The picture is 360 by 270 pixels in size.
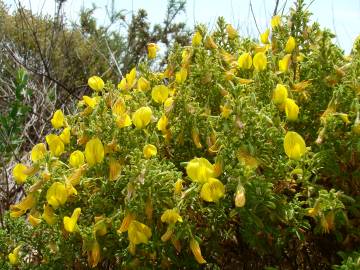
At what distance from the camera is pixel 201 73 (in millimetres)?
1909

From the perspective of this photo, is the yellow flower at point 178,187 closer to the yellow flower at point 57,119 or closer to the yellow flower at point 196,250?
the yellow flower at point 196,250

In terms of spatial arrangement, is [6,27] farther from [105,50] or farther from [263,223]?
[263,223]

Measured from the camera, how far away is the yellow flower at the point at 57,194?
1763 mm

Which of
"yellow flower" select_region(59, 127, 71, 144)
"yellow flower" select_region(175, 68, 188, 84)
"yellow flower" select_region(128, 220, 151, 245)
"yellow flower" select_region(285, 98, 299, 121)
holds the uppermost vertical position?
"yellow flower" select_region(175, 68, 188, 84)

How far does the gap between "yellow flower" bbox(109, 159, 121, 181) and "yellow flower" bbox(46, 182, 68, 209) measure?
157mm

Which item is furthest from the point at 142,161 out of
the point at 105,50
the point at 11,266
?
the point at 105,50

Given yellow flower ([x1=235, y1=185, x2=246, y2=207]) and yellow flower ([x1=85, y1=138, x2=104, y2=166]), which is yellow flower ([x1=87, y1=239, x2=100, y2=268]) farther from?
Answer: yellow flower ([x1=235, y1=185, x2=246, y2=207])

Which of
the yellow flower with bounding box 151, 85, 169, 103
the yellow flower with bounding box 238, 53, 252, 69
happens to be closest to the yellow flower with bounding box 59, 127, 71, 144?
the yellow flower with bounding box 151, 85, 169, 103

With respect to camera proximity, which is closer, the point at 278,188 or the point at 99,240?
the point at 278,188

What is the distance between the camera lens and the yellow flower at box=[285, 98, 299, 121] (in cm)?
172

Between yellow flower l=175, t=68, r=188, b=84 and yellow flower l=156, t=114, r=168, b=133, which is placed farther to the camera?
yellow flower l=175, t=68, r=188, b=84

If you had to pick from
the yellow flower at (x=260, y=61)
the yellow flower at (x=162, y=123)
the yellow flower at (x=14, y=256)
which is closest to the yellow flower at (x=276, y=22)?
the yellow flower at (x=260, y=61)

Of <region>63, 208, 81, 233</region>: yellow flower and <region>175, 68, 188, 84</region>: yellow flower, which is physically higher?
<region>175, 68, 188, 84</region>: yellow flower

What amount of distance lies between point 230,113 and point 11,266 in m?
1.07
